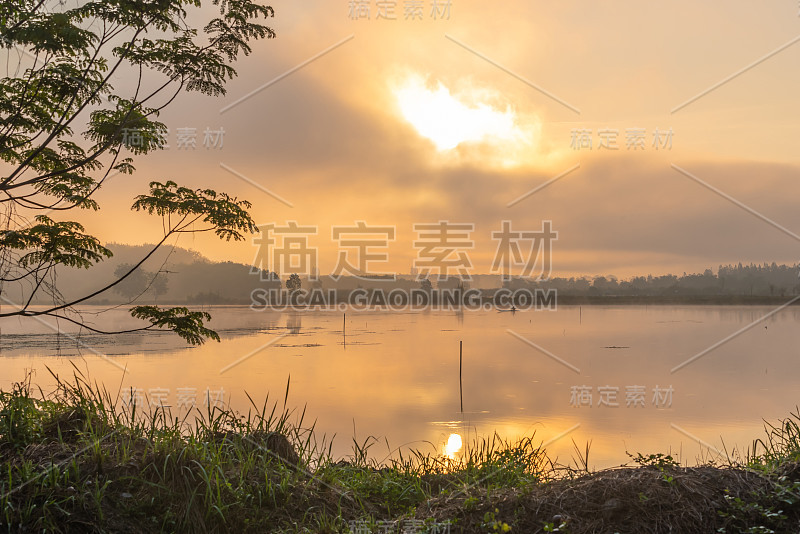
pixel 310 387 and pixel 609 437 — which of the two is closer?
pixel 609 437

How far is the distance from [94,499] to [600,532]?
14.0 feet

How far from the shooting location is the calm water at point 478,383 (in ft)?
69.5

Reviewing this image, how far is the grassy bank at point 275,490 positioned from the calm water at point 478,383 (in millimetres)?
2694

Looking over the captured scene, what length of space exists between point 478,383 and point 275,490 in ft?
96.3

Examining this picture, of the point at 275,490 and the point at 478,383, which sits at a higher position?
the point at 275,490

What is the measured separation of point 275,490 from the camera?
6012 millimetres

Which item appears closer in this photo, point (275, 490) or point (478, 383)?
point (275, 490)

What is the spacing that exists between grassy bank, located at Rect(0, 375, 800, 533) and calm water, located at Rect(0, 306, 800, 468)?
8.84 ft

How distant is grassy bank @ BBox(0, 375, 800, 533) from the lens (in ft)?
16.1

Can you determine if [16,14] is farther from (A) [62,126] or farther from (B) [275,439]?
(B) [275,439]

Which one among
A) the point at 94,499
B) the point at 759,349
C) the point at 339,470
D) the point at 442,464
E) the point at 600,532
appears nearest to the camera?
the point at 600,532

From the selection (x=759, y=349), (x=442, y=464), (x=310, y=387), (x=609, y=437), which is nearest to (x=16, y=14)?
(x=442, y=464)

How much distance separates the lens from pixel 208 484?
5.52m

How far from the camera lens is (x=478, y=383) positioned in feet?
113
